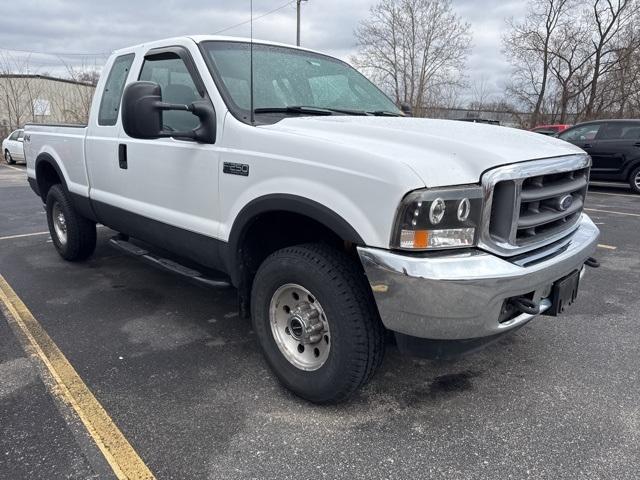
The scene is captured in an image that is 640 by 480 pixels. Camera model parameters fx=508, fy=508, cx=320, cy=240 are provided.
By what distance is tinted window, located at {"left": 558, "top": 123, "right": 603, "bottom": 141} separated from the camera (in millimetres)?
12109

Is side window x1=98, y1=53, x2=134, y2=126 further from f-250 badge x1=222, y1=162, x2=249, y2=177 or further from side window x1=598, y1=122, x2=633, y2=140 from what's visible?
side window x1=598, y1=122, x2=633, y2=140

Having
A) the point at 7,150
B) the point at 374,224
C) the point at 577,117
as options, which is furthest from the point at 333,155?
the point at 577,117

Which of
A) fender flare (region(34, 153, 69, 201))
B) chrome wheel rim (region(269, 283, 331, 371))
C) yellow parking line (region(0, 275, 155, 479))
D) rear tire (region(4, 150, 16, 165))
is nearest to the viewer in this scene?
yellow parking line (region(0, 275, 155, 479))

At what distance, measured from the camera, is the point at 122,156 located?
13.0 ft

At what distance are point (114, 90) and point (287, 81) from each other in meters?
1.71

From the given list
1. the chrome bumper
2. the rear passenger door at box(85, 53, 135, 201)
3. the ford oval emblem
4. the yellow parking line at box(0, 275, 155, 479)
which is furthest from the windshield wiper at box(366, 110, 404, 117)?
the yellow parking line at box(0, 275, 155, 479)

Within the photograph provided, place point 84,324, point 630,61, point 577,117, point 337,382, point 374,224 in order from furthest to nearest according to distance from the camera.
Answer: point 577,117, point 630,61, point 84,324, point 337,382, point 374,224

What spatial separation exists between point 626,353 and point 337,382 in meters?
2.16

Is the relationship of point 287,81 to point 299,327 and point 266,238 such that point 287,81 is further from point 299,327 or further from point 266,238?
point 299,327

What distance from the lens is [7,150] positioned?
20531 millimetres

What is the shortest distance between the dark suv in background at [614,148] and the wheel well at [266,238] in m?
11.0

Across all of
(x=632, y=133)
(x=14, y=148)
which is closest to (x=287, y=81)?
(x=632, y=133)

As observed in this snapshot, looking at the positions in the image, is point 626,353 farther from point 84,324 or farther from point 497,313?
point 84,324

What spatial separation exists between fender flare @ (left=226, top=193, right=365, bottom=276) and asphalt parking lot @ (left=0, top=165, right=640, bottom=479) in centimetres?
82
